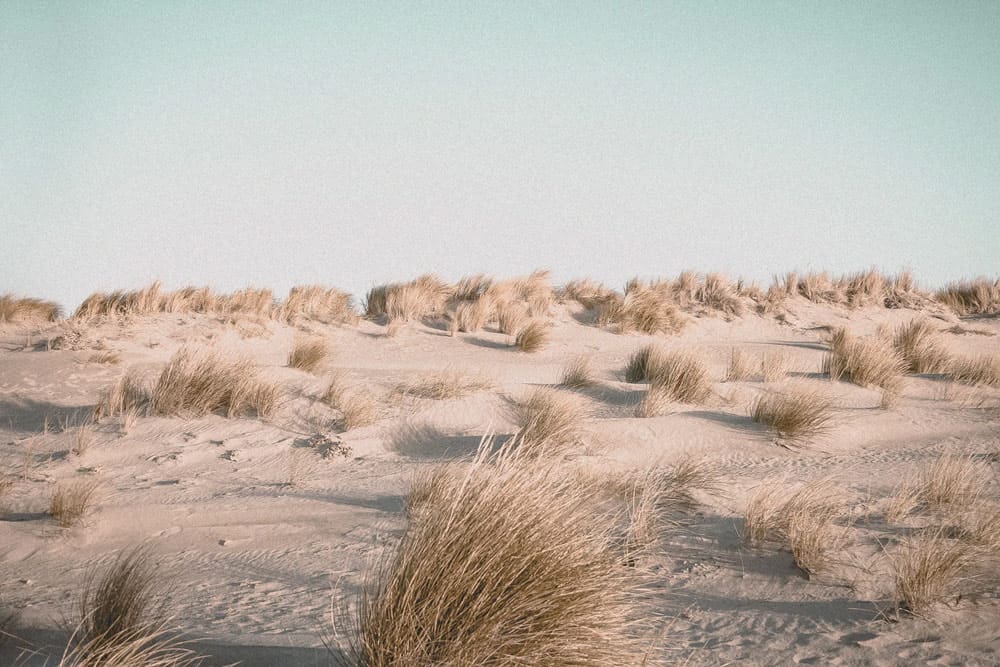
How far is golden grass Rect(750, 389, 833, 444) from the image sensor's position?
23.2 ft

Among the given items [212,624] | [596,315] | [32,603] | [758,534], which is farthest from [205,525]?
[596,315]

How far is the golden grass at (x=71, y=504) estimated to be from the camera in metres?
4.43

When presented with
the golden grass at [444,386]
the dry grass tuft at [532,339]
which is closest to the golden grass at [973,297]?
the dry grass tuft at [532,339]

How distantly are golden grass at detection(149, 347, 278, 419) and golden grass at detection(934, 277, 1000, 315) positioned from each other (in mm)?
17875

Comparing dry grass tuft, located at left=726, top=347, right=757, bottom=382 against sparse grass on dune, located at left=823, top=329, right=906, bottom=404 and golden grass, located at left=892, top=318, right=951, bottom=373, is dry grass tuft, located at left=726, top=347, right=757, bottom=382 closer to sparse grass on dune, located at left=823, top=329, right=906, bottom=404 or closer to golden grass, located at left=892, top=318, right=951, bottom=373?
sparse grass on dune, located at left=823, top=329, right=906, bottom=404

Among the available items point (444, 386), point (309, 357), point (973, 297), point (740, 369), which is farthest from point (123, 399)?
point (973, 297)

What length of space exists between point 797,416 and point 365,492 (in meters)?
4.47

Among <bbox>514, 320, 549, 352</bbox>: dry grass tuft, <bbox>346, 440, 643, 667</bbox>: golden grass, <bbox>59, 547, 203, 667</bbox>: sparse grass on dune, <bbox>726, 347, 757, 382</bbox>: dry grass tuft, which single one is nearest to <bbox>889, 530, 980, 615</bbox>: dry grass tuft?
<bbox>346, 440, 643, 667</bbox>: golden grass

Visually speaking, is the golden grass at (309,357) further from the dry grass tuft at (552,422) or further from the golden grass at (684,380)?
the golden grass at (684,380)

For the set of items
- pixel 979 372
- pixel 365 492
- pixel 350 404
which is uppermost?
pixel 979 372

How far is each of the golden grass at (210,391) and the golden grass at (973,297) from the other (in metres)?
17.9

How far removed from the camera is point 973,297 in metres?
18.5

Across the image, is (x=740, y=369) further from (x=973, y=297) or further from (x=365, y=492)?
(x=973, y=297)

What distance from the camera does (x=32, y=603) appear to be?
3311 mm
